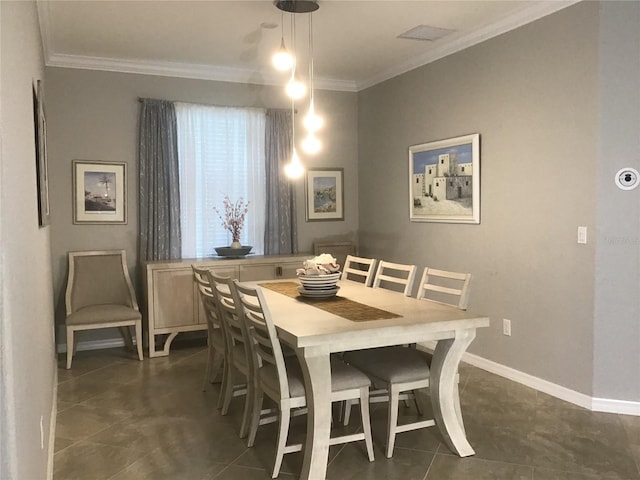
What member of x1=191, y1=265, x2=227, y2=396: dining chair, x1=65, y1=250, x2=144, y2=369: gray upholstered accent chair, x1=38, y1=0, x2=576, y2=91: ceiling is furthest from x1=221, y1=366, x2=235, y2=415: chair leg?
x1=38, y1=0, x2=576, y2=91: ceiling

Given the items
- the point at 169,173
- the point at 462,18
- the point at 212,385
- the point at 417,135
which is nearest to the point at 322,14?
the point at 462,18

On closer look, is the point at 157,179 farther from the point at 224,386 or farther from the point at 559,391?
the point at 559,391

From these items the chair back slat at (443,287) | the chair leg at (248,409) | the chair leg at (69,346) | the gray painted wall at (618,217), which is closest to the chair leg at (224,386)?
the chair leg at (248,409)

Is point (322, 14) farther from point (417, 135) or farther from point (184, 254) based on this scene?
point (184, 254)

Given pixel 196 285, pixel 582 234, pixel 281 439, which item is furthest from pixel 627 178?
pixel 196 285

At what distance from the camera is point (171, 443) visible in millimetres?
3172

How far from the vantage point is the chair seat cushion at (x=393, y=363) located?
9.81ft

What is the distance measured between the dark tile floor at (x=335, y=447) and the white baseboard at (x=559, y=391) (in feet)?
0.22

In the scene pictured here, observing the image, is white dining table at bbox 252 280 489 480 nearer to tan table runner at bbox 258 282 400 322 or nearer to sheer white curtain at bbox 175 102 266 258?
tan table runner at bbox 258 282 400 322

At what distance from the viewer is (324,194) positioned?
6.23m

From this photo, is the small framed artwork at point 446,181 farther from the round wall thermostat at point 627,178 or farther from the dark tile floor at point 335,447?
the dark tile floor at point 335,447

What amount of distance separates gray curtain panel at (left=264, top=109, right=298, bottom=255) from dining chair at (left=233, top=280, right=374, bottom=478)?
287cm

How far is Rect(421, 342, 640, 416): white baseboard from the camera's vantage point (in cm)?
354

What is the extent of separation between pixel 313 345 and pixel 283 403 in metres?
0.42
